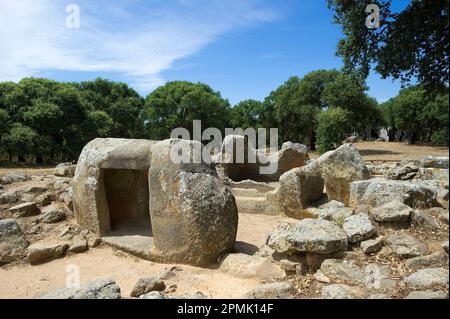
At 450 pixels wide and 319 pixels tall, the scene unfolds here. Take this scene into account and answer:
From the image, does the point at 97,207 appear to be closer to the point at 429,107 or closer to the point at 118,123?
the point at 118,123

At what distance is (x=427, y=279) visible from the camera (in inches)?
144

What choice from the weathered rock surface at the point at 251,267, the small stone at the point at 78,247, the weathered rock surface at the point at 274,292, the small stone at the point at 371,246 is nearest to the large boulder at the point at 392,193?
the small stone at the point at 371,246

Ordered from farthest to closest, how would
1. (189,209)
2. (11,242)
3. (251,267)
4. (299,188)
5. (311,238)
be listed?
(299,188) < (11,242) < (189,209) < (251,267) < (311,238)

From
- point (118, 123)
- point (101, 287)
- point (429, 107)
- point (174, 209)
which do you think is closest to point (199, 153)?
point (174, 209)

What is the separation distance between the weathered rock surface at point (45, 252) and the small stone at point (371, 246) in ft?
17.2

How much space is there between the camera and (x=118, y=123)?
29.0 metres

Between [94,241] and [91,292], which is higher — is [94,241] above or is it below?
below

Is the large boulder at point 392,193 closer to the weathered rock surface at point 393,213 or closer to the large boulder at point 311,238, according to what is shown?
the weathered rock surface at point 393,213

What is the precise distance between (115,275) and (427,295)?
4378 millimetres

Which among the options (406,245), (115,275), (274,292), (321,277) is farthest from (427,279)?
(115,275)

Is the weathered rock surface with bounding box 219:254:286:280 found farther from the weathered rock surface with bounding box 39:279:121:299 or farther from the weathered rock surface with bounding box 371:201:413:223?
the weathered rock surface with bounding box 39:279:121:299

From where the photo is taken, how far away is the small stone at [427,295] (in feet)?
10.7

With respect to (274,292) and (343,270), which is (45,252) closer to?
(274,292)

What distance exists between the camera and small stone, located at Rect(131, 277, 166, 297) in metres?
4.59
